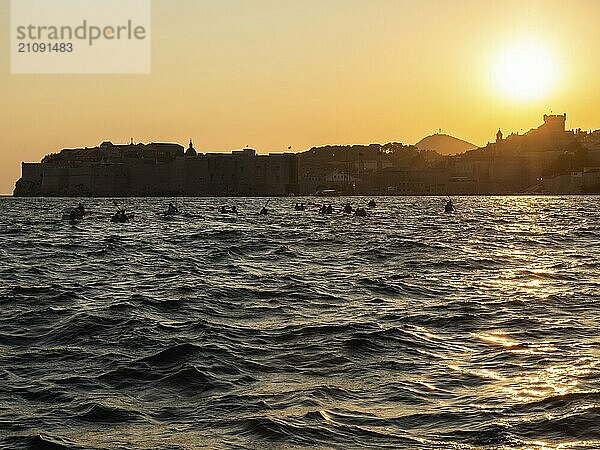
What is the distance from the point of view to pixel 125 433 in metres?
8.21

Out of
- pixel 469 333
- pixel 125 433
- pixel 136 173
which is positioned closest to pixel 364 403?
pixel 125 433

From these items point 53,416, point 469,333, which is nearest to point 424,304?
point 469,333

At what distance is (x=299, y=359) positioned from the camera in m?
11.3

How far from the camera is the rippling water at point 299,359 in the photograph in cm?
830

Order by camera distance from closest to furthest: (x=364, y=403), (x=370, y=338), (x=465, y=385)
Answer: (x=364, y=403), (x=465, y=385), (x=370, y=338)

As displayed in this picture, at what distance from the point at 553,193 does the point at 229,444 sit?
197m

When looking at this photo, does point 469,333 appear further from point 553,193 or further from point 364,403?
point 553,193

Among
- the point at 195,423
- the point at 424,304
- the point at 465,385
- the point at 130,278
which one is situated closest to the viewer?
the point at 195,423

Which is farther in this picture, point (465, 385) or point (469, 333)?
point (469, 333)

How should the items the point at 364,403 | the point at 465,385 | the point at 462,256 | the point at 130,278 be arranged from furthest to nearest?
the point at 462,256, the point at 130,278, the point at 465,385, the point at 364,403

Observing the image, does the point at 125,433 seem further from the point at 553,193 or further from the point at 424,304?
the point at 553,193

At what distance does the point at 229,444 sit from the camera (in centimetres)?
791

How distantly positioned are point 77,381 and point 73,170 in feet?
631

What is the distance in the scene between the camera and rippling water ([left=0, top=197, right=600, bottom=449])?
830 centimetres
